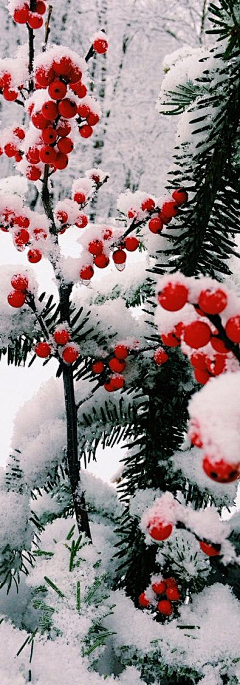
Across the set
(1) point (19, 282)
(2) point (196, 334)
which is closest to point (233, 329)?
(2) point (196, 334)

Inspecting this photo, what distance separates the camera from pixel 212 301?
251 millimetres

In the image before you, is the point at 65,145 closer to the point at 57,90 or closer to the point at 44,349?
the point at 57,90

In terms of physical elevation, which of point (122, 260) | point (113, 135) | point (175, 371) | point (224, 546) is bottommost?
point (224, 546)

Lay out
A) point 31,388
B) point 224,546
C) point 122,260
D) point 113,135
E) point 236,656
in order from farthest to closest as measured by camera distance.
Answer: point 113,135, point 31,388, point 122,260, point 236,656, point 224,546

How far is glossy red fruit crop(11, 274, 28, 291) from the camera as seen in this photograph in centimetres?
58

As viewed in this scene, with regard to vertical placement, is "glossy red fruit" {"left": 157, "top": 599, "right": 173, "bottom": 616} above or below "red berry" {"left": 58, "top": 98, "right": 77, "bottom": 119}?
below

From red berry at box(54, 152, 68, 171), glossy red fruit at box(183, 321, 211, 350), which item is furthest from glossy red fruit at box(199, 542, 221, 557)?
red berry at box(54, 152, 68, 171)

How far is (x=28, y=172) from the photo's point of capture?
2.15 ft

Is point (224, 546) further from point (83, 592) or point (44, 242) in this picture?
point (44, 242)

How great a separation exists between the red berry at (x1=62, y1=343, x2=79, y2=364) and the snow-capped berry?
1.29ft

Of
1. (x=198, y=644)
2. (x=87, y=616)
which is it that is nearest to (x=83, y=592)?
(x=87, y=616)

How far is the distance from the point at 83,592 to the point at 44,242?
458 millimetres

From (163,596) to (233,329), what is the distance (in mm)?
581

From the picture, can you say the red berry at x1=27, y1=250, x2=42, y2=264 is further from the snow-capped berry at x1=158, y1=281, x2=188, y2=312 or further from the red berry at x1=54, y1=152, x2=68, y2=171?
the snow-capped berry at x1=158, y1=281, x2=188, y2=312
